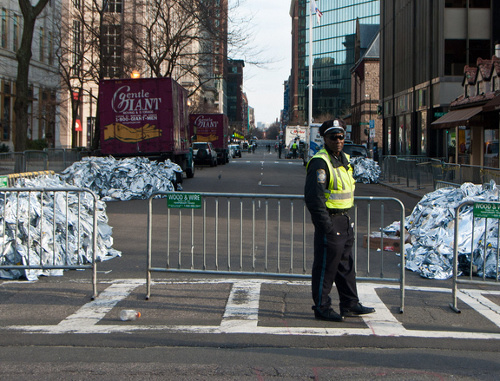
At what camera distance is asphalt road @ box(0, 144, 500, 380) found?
4.91 m

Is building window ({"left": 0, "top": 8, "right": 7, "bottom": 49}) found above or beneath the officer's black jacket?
above

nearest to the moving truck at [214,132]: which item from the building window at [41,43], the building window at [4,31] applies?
the building window at [4,31]

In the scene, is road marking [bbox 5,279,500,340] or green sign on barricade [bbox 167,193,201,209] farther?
green sign on barricade [bbox 167,193,201,209]

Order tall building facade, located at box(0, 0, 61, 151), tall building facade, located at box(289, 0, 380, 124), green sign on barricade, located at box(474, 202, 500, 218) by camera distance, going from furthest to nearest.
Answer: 1. tall building facade, located at box(289, 0, 380, 124)
2. tall building facade, located at box(0, 0, 61, 151)
3. green sign on barricade, located at box(474, 202, 500, 218)

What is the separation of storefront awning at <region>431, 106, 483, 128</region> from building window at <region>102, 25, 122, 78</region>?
21.1m

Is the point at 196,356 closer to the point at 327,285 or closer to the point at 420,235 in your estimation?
the point at 327,285

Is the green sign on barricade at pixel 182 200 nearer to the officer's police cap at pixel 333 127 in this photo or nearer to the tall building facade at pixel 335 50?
the officer's police cap at pixel 333 127

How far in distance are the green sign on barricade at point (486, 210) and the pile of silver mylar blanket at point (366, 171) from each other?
76.1 ft

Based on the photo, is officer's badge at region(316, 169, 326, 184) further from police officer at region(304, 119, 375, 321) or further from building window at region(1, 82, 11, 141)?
building window at region(1, 82, 11, 141)

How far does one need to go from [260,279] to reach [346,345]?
2.89 metres

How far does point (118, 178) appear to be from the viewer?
20203mm

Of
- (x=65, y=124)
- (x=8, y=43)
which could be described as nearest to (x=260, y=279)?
(x=8, y=43)

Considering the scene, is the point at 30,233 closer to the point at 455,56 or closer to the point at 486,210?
the point at 486,210

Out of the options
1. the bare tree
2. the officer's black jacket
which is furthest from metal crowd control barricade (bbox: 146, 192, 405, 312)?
the bare tree
